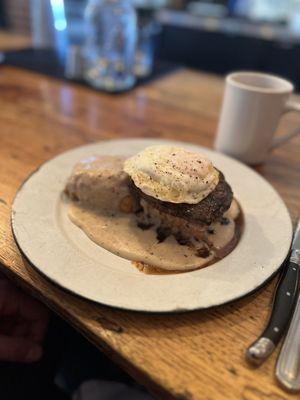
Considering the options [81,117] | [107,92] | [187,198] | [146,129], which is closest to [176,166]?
[187,198]

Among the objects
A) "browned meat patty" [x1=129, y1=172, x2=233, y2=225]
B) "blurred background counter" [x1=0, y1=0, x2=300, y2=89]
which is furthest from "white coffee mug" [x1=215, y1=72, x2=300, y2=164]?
"blurred background counter" [x1=0, y1=0, x2=300, y2=89]

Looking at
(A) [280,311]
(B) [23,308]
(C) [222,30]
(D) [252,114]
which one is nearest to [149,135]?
(D) [252,114]

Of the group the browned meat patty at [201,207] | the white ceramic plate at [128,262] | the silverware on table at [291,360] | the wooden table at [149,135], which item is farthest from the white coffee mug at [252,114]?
the silverware on table at [291,360]

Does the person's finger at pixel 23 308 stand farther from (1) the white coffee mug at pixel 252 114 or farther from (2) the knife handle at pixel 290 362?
(1) the white coffee mug at pixel 252 114

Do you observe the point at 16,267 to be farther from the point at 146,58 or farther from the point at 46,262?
the point at 146,58

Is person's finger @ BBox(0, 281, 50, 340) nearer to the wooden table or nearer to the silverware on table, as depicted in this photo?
the wooden table

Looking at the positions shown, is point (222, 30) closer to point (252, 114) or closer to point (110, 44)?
point (110, 44)
